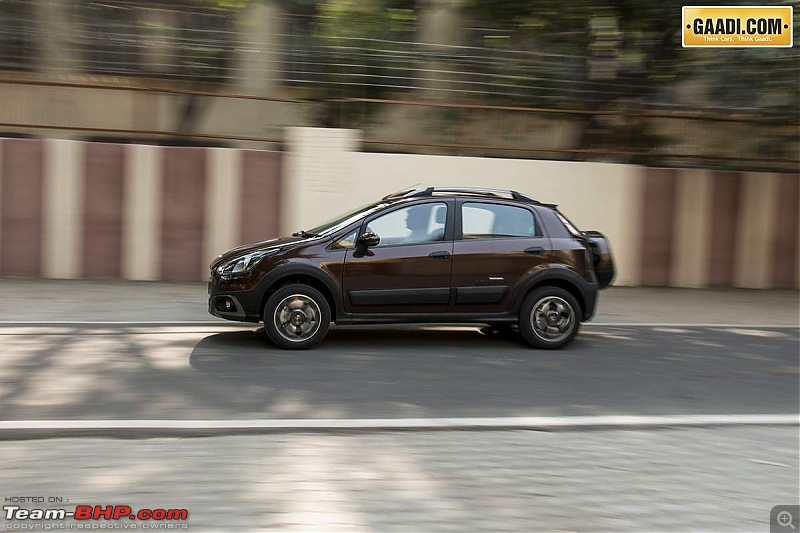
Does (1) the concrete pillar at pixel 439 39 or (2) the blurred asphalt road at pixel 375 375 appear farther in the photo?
(1) the concrete pillar at pixel 439 39

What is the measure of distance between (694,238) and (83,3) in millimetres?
13143

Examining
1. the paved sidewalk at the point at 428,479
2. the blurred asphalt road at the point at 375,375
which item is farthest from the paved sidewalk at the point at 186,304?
the paved sidewalk at the point at 428,479

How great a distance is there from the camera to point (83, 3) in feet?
54.0

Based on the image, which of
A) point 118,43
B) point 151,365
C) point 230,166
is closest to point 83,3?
point 118,43

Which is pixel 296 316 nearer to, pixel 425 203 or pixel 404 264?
pixel 404 264

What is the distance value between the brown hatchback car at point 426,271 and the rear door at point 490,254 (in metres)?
0.01

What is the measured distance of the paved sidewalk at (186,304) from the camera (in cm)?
1001

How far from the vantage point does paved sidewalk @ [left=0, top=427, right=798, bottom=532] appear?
4.08m

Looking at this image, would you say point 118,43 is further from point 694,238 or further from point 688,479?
point 688,479

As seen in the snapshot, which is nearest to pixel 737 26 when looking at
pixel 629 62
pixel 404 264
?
pixel 629 62

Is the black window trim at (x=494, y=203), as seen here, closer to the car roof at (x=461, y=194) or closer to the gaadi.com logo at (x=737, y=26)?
the car roof at (x=461, y=194)

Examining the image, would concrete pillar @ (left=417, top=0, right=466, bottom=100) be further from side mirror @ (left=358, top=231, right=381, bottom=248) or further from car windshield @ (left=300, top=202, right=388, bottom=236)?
side mirror @ (left=358, top=231, right=381, bottom=248)

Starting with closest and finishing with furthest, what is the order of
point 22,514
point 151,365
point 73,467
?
point 22,514, point 73,467, point 151,365

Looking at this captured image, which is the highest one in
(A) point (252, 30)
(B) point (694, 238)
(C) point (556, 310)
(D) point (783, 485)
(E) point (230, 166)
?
(A) point (252, 30)
